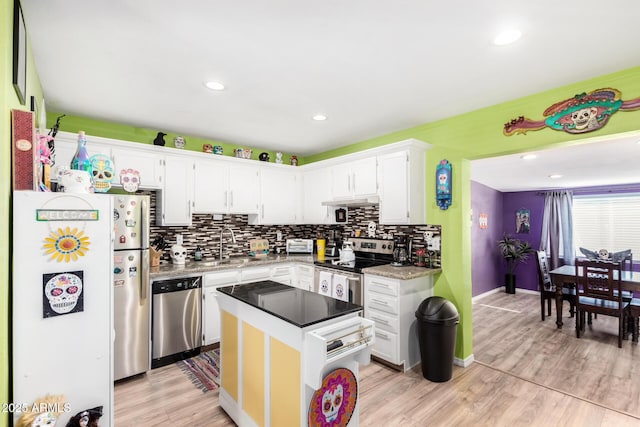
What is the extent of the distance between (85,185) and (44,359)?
90cm

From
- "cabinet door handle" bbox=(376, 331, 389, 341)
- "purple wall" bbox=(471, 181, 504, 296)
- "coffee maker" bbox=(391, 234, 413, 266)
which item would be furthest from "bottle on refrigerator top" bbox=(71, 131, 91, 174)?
"purple wall" bbox=(471, 181, 504, 296)

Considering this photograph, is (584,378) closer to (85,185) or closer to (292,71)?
(292,71)

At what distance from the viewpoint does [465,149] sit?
3.13m

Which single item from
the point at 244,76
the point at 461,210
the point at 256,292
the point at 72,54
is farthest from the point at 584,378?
the point at 72,54

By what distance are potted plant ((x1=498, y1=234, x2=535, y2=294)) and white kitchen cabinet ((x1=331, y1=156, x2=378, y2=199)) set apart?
4599 millimetres

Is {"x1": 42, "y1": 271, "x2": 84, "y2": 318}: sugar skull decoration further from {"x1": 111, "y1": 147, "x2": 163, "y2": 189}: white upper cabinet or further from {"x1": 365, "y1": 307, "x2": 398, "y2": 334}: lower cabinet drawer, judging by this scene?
{"x1": 365, "y1": 307, "x2": 398, "y2": 334}: lower cabinet drawer

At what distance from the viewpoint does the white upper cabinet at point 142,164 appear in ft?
10.6

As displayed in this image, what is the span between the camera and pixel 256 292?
234cm

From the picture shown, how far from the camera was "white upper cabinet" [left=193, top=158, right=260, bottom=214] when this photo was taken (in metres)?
3.81

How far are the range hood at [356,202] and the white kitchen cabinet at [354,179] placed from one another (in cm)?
6

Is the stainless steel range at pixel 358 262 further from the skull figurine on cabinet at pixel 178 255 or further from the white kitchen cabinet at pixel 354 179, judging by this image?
the skull figurine on cabinet at pixel 178 255

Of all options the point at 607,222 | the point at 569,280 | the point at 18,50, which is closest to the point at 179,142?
the point at 18,50

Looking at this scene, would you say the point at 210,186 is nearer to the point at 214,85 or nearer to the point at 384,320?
the point at 214,85

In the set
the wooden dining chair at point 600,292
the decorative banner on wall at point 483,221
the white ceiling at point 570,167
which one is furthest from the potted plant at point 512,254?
the wooden dining chair at point 600,292
